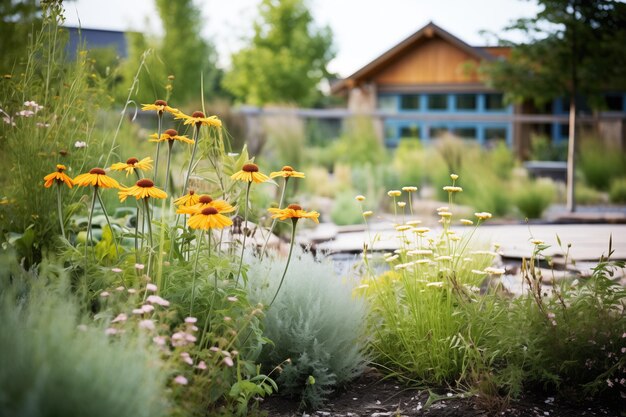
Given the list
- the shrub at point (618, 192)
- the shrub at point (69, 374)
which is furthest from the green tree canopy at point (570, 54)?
the shrub at point (69, 374)

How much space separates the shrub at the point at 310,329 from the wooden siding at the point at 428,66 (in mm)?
16483

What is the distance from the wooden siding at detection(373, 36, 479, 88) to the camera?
735 inches

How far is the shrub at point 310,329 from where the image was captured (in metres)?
2.63

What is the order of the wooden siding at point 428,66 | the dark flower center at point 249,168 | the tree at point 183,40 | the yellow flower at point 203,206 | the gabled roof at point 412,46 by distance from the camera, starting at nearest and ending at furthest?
the yellow flower at point 203,206
the dark flower center at point 249,168
the gabled roof at point 412,46
the wooden siding at point 428,66
the tree at point 183,40

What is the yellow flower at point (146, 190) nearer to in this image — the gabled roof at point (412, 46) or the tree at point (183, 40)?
the gabled roof at point (412, 46)

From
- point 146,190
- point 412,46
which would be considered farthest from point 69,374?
point 412,46

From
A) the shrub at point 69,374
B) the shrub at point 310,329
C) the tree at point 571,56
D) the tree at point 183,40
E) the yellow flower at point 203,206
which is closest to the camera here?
the shrub at point 69,374

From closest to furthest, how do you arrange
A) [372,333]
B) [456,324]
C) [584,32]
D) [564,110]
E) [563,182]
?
[456,324] < [372,333] < [584,32] < [563,182] < [564,110]

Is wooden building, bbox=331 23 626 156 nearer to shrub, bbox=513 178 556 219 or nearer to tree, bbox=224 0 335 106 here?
tree, bbox=224 0 335 106

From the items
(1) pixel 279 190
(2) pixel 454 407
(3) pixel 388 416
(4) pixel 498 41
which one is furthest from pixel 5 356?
(4) pixel 498 41

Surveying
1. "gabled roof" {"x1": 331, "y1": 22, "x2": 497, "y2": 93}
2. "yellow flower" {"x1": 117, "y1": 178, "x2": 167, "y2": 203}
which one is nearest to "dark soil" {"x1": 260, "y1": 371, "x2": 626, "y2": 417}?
"yellow flower" {"x1": 117, "y1": 178, "x2": 167, "y2": 203}

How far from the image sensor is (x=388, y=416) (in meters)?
2.55

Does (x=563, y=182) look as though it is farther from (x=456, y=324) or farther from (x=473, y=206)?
(x=456, y=324)

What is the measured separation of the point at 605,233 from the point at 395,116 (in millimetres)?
5521
